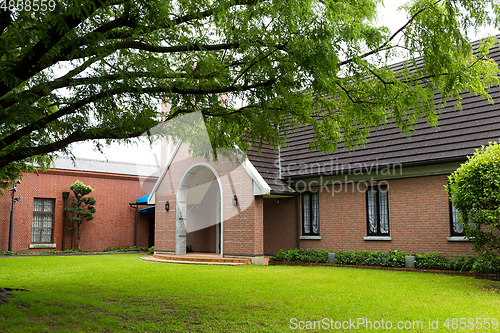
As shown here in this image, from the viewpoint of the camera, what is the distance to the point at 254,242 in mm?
16094

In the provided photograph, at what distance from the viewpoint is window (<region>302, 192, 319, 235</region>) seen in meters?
16.9

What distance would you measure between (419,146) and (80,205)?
2028 centimetres

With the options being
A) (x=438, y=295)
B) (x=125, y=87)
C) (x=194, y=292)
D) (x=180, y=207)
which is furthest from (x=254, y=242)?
(x=125, y=87)

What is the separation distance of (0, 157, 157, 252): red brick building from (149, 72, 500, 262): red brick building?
7317mm

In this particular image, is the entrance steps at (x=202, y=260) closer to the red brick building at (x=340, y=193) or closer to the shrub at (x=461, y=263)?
the red brick building at (x=340, y=193)

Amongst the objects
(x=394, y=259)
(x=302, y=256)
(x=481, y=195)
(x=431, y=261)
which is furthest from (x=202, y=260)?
(x=481, y=195)

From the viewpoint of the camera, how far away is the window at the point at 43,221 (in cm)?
2447

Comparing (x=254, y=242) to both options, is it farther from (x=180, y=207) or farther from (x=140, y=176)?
(x=140, y=176)

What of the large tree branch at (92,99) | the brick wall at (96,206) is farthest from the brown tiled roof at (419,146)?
the brick wall at (96,206)

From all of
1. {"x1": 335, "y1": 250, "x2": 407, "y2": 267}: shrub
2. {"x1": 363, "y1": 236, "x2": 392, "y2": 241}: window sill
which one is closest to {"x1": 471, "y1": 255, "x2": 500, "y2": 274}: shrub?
{"x1": 335, "y1": 250, "x2": 407, "y2": 267}: shrub

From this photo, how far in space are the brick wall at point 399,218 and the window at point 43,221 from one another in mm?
16450

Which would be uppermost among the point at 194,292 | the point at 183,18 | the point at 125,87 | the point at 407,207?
the point at 183,18

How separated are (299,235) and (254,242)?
221 centimetres

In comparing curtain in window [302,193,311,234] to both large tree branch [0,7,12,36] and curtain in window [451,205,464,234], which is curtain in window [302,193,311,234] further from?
large tree branch [0,7,12,36]
